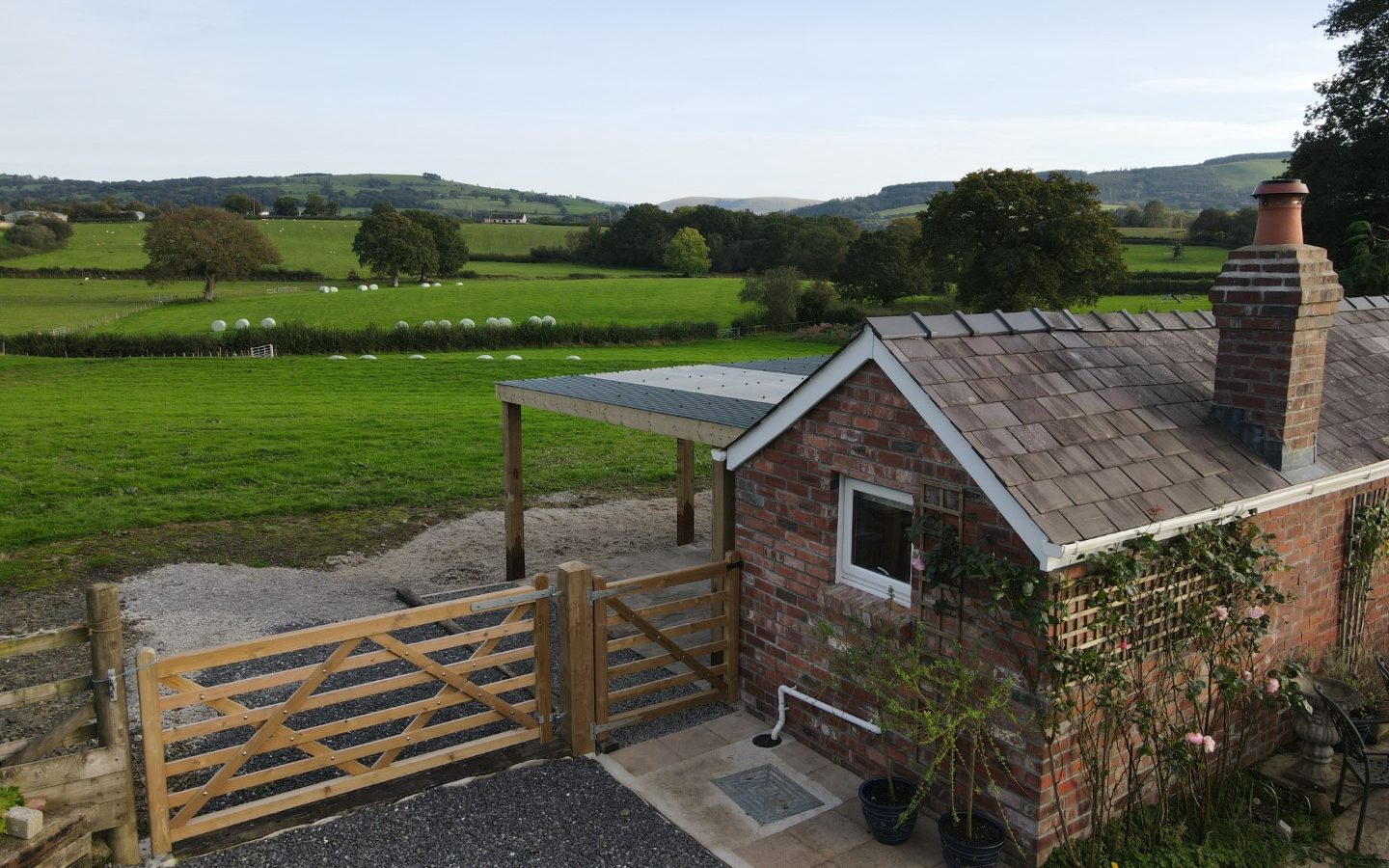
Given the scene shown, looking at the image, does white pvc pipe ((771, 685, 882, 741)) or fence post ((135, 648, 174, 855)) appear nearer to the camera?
fence post ((135, 648, 174, 855))

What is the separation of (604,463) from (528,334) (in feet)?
82.2

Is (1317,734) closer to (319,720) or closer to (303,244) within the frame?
(319,720)

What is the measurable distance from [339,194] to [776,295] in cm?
14824

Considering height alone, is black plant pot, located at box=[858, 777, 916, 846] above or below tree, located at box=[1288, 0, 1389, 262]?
below

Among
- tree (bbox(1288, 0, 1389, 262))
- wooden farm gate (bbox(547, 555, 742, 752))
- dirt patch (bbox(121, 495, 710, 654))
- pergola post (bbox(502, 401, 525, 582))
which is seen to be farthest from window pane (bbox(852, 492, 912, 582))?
tree (bbox(1288, 0, 1389, 262))

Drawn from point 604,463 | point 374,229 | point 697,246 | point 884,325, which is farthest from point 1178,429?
point 697,246

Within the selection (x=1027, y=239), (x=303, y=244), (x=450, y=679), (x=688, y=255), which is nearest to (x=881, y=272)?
(x=1027, y=239)

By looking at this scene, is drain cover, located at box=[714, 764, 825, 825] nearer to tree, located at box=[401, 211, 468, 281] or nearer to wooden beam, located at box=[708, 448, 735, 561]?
wooden beam, located at box=[708, 448, 735, 561]

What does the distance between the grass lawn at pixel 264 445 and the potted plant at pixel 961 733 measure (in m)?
12.1

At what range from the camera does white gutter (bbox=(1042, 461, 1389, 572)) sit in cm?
517

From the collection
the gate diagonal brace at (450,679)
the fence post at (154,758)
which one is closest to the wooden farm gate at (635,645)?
the gate diagonal brace at (450,679)

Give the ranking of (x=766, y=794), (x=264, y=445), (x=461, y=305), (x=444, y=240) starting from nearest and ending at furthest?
1. (x=766, y=794)
2. (x=264, y=445)
3. (x=461, y=305)
4. (x=444, y=240)

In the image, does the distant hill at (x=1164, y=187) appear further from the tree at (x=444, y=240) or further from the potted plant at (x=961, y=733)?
the potted plant at (x=961, y=733)

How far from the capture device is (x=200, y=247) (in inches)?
2532
